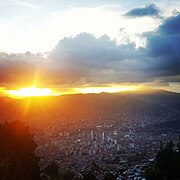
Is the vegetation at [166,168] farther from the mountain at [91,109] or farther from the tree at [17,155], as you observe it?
the mountain at [91,109]


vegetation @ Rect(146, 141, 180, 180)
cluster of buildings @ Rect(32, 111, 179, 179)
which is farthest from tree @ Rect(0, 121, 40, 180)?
cluster of buildings @ Rect(32, 111, 179, 179)

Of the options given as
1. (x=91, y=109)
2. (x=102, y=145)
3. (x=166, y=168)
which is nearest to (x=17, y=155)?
(x=166, y=168)

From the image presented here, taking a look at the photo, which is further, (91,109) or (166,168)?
(91,109)

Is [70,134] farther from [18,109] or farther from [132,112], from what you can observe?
[132,112]

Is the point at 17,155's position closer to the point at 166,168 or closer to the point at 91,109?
the point at 166,168

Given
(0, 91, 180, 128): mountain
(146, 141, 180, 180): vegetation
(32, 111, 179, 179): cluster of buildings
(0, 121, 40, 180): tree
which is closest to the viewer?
(0, 121, 40, 180): tree

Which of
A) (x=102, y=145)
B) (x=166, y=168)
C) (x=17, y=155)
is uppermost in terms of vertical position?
(x=17, y=155)

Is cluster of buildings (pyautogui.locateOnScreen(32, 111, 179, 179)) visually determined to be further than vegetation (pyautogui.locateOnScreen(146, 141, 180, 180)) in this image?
Yes

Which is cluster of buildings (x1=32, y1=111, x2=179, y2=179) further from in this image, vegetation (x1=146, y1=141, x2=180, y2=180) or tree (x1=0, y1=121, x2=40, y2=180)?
tree (x1=0, y1=121, x2=40, y2=180)

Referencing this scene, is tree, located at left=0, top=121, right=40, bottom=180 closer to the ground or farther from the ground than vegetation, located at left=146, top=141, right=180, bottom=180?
farther from the ground
